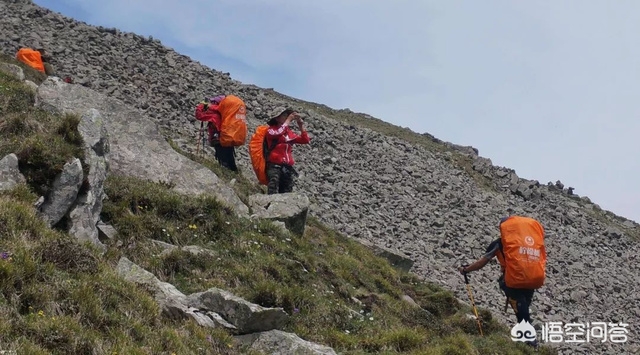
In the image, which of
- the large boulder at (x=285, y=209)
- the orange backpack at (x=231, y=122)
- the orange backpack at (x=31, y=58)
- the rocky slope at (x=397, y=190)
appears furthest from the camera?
the rocky slope at (x=397, y=190)

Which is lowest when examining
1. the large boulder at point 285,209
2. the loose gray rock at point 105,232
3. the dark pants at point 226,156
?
the loose gray rock at point 105,232

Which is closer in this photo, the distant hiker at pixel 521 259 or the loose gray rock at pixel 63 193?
the loose gray rock at pixel 63 193

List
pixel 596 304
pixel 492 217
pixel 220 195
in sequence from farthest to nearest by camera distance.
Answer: pixel 492 217, pixel 596 304, pixel 220 195

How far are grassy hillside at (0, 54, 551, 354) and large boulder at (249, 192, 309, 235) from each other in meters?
0.71

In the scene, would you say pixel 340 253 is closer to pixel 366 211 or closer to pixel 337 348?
pixel 337 348

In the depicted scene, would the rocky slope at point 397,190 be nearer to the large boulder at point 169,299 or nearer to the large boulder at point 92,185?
the large boulder at point 92,185

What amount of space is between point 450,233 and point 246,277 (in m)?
19.6

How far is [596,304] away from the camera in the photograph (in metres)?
24.9

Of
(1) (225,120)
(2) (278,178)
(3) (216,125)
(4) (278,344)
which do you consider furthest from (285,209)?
(4) (278,344)

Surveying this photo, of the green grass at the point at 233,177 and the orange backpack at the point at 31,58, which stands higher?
the orange backpack at the point at 31,58

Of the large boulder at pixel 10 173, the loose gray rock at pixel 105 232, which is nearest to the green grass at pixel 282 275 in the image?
the loose gray rock at pixel 105 232

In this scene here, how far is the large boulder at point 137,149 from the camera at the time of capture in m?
13.8

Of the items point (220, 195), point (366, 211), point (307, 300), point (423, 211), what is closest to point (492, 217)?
point (423, 211)

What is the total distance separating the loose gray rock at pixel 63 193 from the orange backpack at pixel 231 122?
777 centimetres
